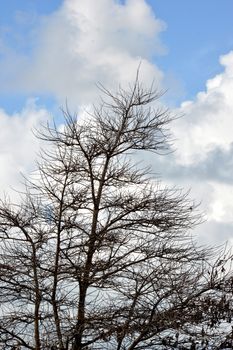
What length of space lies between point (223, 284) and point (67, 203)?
3.03 metres

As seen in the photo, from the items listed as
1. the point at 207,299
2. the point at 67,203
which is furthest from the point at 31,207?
the point at 207,299

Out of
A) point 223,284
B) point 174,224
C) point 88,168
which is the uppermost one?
point 88,168

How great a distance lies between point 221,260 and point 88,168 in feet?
9.56

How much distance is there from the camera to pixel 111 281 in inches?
443

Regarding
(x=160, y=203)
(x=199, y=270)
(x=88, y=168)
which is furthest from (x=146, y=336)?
(x=88, y=168)

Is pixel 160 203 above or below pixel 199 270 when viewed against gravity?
above

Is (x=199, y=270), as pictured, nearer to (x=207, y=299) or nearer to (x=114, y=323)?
(x=207, y=299)

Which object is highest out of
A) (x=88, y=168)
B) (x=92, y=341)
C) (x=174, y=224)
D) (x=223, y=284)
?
(x=88, y=168)

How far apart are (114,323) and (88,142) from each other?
11.2ft

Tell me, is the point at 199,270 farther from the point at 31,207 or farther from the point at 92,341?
the point at 31,207

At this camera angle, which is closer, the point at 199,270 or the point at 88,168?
the point at 199,270

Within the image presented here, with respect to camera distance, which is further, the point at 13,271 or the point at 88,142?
the point at 88,142

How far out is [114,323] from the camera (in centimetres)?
1080

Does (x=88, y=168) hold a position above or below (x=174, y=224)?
above
